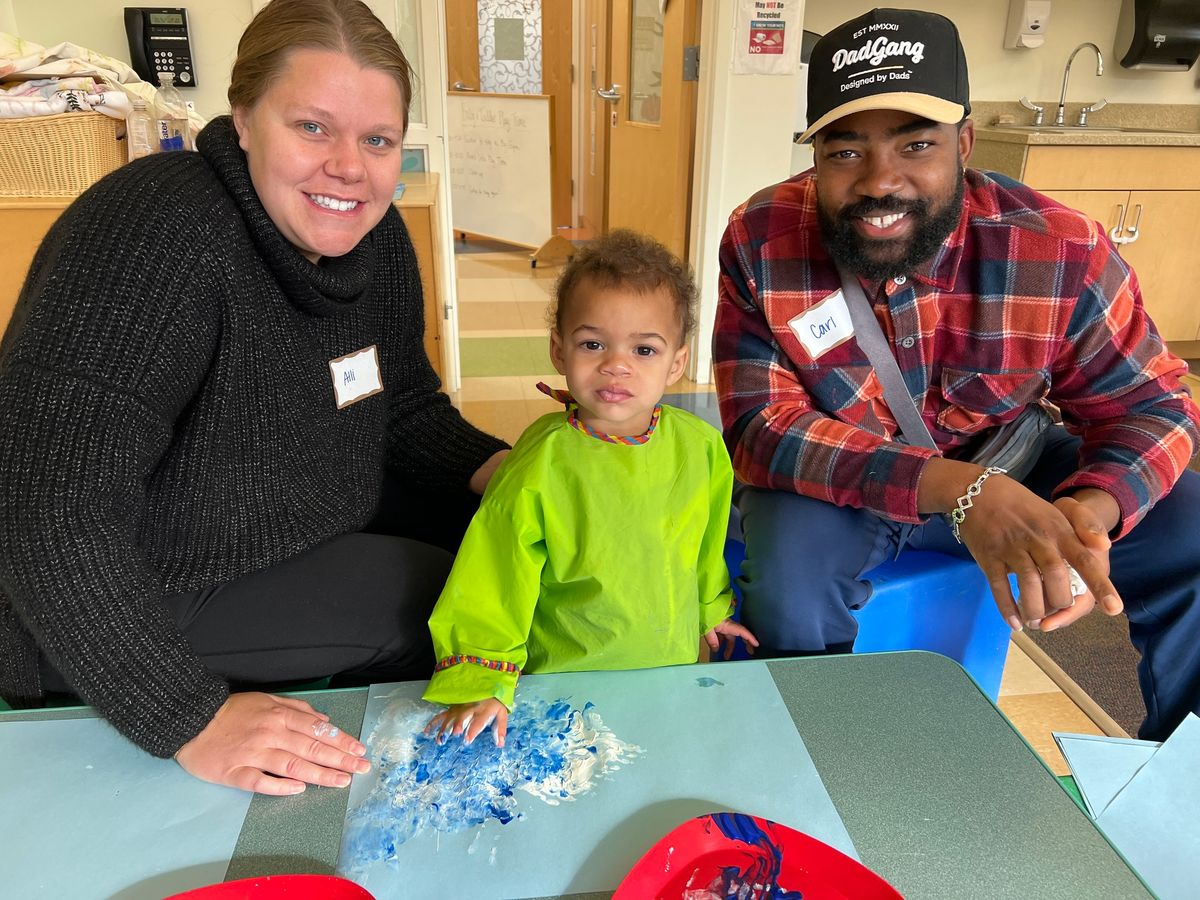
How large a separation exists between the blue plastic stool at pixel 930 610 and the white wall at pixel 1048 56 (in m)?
3.04

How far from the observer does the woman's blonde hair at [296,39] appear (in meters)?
1.00

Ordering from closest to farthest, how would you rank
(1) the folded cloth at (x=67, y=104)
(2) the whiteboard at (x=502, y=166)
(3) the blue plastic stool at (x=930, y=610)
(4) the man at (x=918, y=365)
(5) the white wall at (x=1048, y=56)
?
1. (4) the man at (x=918, y=365)
2. (3) the blue plastic stool at (x=930, y=610)
3. (1) the folded cloth at (x=67, y=104)
4. (5) the white wall at (x=1048, y=56)
5. (2) the whiteboard at (x=502, y=166)

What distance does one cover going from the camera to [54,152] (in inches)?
77.8

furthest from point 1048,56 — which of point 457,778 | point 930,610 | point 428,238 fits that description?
point 457,778

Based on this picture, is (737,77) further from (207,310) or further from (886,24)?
(207,310)

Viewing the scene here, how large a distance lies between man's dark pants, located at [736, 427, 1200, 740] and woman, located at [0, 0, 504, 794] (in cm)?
51

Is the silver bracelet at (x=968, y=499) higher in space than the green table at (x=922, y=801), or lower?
higher

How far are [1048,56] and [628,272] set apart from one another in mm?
3753

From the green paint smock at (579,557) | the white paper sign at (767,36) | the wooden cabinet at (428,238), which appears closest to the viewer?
the green paint smock at (579,557)

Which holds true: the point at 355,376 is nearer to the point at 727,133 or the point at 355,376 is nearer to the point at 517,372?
the point at 517,372

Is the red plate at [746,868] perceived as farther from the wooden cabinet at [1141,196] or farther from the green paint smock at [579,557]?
the wooden cabinet at [1141,196]

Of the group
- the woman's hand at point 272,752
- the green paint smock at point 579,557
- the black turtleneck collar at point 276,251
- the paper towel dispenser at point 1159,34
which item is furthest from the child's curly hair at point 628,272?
the paper towel dispenser at point 1159,34

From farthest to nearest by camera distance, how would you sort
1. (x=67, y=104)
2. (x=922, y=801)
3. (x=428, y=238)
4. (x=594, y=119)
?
(x=594, y=119) → (x=428, y=238) → (x=67, y=104) → (x=922, y=801)

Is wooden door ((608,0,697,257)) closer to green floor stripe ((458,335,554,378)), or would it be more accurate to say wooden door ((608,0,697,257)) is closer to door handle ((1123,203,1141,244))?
green floor stripe ((458,335,554,378))
